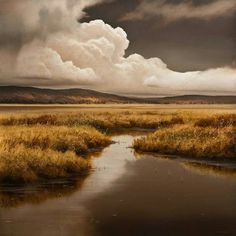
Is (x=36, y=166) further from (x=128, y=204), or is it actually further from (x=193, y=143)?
(x=193, y=143)

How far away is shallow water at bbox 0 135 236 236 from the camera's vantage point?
12.2 meters

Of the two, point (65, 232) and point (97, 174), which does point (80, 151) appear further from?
point (65, 232)

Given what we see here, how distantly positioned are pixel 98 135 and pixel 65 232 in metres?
23.5

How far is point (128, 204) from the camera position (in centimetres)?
1498

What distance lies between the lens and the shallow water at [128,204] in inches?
482

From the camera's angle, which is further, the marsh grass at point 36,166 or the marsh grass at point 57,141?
the marsh grass at point 57,141

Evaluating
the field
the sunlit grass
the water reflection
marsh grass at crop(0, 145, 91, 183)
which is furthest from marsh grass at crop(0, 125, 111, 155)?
the water reflection

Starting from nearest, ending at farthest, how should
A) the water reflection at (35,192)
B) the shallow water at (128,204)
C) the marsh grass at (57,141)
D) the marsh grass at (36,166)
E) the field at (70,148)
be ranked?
the shallow water at (128,204), the water reflection at (35,192), the marsh grass at (36,166), the field at (70,148), the marsh grass at (57,141)

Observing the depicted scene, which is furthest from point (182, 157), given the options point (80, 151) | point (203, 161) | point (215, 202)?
point (215, 202)

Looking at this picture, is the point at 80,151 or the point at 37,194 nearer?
the point at 37,194

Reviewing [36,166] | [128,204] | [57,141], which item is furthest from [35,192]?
[57,141]

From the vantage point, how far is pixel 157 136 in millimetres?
32594

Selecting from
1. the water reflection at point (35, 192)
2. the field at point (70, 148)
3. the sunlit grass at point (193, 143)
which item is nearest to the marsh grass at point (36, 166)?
the field at point (70, 148)

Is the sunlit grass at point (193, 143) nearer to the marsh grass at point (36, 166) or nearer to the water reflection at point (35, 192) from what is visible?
the marsh grass at point (36, 166)
